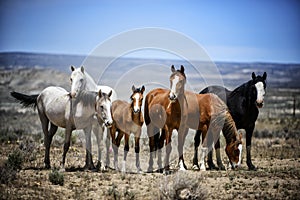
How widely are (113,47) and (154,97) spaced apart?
248 cm

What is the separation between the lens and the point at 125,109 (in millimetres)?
11906

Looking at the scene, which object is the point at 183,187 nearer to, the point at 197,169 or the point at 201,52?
the point at 197,169

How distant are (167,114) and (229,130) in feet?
5.43

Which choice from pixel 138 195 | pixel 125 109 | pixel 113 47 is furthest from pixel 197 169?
pixel 113 47

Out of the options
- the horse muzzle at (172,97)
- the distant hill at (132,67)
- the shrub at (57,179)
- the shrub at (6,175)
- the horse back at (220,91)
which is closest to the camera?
the shrub at (6,175)

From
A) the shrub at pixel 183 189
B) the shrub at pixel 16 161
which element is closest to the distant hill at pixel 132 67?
the shrub at pixel 16 161

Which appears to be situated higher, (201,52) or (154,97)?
(201,52)

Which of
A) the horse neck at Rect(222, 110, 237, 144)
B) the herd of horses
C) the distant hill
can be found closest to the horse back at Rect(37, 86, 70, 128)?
the herd of horses

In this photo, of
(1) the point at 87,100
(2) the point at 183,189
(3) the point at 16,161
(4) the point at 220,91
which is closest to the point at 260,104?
(4) the point at 220,91

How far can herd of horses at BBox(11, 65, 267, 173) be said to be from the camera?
11.2m

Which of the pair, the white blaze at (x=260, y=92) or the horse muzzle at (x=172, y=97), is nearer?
the horse muzzle at (x=172, y=97)

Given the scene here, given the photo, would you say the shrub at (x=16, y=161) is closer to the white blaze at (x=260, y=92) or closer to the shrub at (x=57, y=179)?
the shrub at (x=57, y=179)

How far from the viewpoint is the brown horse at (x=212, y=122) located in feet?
37.0

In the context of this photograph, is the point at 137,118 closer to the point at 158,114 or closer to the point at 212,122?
the point at 158,114
